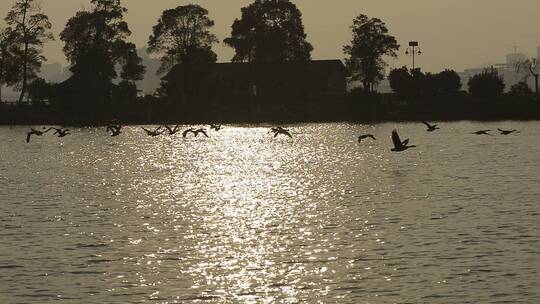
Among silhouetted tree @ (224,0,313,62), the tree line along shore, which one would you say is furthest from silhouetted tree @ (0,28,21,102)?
silhouetted tree @ (224,0,313,62)

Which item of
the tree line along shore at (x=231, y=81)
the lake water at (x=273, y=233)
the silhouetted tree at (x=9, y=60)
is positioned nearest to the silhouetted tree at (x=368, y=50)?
the tree line along shore at (x=231, y=81)

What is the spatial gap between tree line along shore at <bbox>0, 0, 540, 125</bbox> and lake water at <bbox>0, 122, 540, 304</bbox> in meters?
75.7

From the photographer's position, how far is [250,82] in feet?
549

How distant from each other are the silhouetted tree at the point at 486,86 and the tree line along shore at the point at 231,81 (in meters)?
0.15

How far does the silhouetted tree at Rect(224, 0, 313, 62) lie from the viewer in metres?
163

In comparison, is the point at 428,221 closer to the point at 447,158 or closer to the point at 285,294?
the point at 285,294

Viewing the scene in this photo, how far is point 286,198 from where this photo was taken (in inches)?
2073

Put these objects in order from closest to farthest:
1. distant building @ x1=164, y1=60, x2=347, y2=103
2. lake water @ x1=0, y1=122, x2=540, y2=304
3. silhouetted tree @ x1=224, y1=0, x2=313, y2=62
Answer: lake water @ x1=0, y1=122, x2=540, y2=304, distant building @ x1=164, y1=60, x2=347, y2=103, silhouetted tree @ x1=224, y1=0, x2=313, y2=62

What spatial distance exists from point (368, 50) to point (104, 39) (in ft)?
131

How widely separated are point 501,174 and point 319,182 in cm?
1136

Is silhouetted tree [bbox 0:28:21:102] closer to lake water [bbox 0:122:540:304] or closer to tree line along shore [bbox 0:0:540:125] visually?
tree line along shore [bbox 0:0:540:125]

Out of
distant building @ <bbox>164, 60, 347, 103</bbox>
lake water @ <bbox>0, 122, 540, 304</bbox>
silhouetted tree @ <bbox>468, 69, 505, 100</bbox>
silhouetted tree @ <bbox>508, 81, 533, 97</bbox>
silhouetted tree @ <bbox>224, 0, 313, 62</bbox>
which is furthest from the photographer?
silhouetted tree @ <bbox>508, 81, 533, 97</bbox>

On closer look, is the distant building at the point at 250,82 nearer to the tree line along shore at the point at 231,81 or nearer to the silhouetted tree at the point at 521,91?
the tree line along shore at the point at 231,81

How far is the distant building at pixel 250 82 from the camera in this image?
154 m
